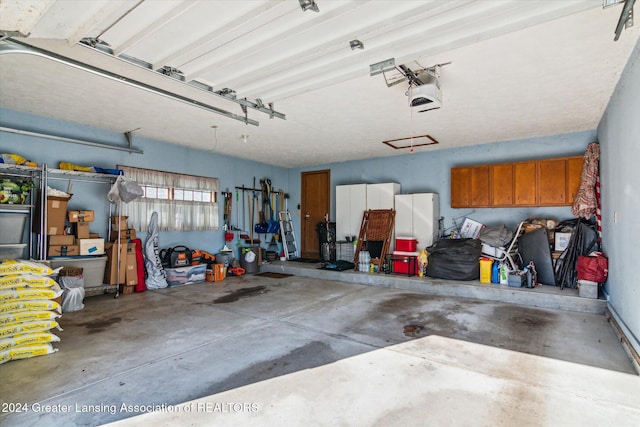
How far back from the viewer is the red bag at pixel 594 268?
14.6 ft

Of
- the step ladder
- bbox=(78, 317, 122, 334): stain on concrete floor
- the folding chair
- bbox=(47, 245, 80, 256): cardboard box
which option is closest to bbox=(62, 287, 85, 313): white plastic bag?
bbox=(47, 245, 80, 256): cardboard box

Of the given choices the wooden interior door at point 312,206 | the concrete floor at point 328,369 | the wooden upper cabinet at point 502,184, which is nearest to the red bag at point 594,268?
the concrete floor at point 328,369

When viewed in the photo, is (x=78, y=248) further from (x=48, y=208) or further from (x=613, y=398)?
(x=613, y=398)

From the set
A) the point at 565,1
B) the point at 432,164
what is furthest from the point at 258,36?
the point at 432,164

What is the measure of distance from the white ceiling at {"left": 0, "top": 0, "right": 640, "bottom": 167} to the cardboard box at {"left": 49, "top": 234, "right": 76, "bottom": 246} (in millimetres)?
1910

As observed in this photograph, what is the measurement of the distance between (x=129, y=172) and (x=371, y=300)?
16.8 ft

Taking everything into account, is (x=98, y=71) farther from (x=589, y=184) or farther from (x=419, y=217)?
(x=589, y=184)

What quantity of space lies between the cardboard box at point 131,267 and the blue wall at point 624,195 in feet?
22.1

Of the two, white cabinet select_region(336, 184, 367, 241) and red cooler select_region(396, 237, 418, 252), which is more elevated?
white cabinet select_region(336, 184, 367, 241)

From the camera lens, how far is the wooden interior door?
904cm

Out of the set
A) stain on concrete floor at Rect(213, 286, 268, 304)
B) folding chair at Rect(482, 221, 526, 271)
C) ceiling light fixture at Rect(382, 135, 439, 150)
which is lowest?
stain on concrete floor at Rect(213, 286, 268, 304)

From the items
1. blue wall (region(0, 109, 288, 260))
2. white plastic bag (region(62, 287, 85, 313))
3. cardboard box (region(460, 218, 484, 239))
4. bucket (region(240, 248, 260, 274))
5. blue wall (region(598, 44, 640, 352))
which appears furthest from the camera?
bucket (region(240, 248, 260, 274))

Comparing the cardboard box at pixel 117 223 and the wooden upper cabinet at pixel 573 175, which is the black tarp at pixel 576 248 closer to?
the wooden upper cabinet at pixel 573 175

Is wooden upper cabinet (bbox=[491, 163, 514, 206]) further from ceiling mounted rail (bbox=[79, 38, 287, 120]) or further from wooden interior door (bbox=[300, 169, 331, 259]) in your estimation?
ceiling mounted rail (bbox=[79, 38, 287, 120])
